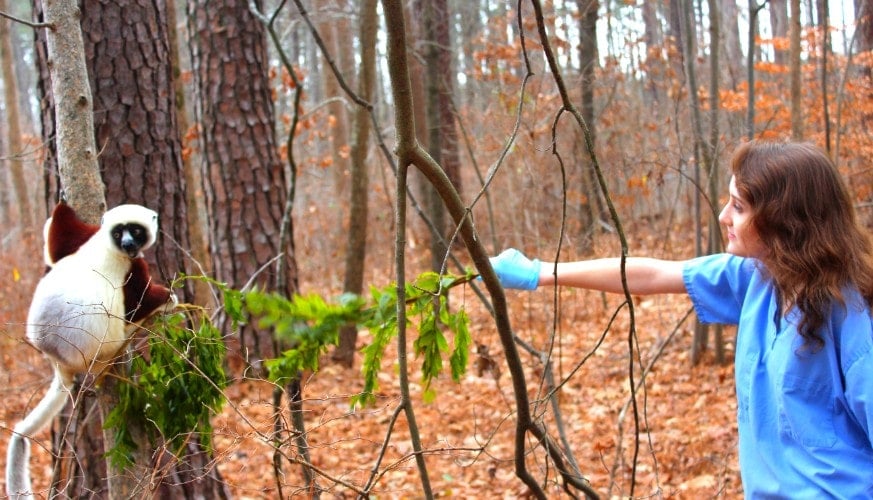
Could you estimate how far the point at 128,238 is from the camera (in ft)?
7.16

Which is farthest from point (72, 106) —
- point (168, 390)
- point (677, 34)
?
point (677, 34)

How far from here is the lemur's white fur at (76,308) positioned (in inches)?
86.9

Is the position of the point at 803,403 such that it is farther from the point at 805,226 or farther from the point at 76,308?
the point at 76,308

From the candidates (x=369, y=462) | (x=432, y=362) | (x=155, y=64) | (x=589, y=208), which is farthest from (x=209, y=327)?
(x=589, y=208)

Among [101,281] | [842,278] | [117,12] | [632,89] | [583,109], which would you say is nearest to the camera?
A: [842,278]

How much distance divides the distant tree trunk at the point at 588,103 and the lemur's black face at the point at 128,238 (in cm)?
542

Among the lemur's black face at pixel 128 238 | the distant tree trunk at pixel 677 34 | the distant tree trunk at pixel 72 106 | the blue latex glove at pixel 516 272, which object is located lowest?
the blue latex glove at pixel 516 272

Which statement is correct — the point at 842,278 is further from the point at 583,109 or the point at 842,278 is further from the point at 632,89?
the point at 632,89

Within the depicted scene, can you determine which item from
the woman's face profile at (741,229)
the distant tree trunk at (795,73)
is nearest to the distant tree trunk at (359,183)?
the distant tree trunk at (795,73)

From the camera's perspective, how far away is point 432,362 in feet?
6.70

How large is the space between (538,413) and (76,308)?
237 cm

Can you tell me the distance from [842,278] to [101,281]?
211 centimetres

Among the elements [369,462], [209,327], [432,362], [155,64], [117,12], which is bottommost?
[369,462]

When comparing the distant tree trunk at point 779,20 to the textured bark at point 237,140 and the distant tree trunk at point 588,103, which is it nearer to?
the distant tree trunk at point 588,103
